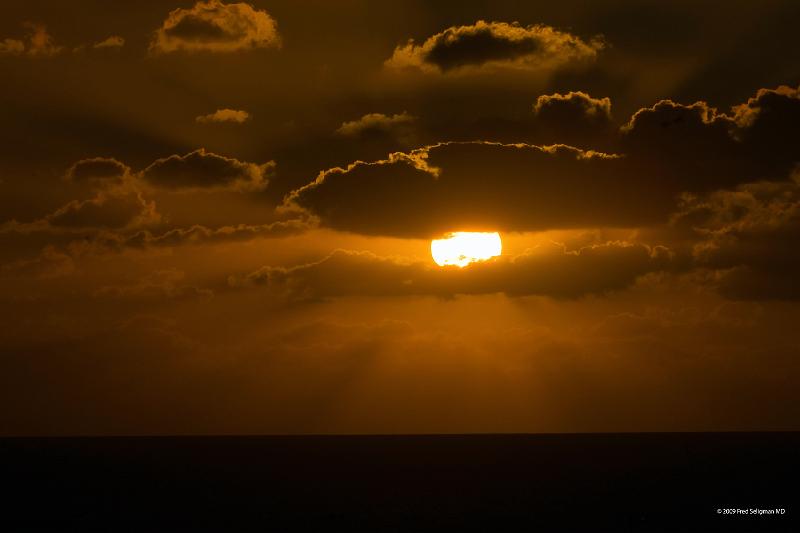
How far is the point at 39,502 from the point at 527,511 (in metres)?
64.5

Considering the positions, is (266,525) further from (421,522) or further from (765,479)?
(765,479)

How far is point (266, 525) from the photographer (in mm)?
107312

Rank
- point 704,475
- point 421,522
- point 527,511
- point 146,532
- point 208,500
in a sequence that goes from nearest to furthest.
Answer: point 146,532 < point 421,522 < point 527,511 < point 208,500 < point 704,475

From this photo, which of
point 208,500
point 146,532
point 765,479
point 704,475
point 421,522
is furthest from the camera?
point 704,475

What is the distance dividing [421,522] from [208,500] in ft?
131

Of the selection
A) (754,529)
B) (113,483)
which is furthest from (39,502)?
(754,529)

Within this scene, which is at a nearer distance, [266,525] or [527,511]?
[266,525]

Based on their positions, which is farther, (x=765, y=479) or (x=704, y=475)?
(x=704, y=475)

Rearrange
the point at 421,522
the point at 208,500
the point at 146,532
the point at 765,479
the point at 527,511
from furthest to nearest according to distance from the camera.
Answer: the point at 765,479
the point at 208,500
the point at 527,511
the point at 421,522
the point at 146,532

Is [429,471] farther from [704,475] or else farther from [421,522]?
[421,522]

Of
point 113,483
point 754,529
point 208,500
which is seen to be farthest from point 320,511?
point 113,483

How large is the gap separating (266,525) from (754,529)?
48.6 meters

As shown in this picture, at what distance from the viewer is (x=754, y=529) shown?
10306 cm

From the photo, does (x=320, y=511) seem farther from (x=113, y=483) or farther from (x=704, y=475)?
(x=704, y=475)
